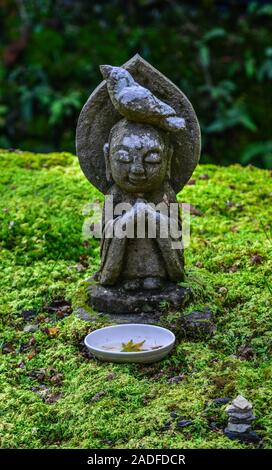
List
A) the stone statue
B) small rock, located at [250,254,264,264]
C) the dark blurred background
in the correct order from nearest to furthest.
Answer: the stone statue
small rock, located at [250,254,264,264]
the dark blurred background

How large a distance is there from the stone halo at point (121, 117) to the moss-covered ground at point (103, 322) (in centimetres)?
80

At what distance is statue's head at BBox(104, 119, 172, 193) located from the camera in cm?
445

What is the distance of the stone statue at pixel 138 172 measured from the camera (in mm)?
4445

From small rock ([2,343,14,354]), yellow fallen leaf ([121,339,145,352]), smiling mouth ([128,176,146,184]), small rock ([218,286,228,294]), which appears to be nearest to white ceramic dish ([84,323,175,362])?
yellow fallen leaf ([121,339,145,352])

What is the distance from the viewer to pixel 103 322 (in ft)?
14.9

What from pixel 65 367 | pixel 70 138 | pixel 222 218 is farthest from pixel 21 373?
pixel 70 138

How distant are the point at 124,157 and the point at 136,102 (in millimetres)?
366

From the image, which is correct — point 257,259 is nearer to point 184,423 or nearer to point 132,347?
point 132,347

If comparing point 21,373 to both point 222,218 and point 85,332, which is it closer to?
point 85,332

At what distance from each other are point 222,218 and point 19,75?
6.96m

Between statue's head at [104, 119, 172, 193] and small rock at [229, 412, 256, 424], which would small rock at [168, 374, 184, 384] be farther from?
statue's head at [104, 119, 172, 193]

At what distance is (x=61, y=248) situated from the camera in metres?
5.77

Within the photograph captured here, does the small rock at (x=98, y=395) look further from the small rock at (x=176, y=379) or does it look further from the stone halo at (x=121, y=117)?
the stone halo at (x=121, y=117)

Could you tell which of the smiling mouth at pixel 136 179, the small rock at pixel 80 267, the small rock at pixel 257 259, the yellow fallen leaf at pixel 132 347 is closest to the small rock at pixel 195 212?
the small rock at pixel 257 259
